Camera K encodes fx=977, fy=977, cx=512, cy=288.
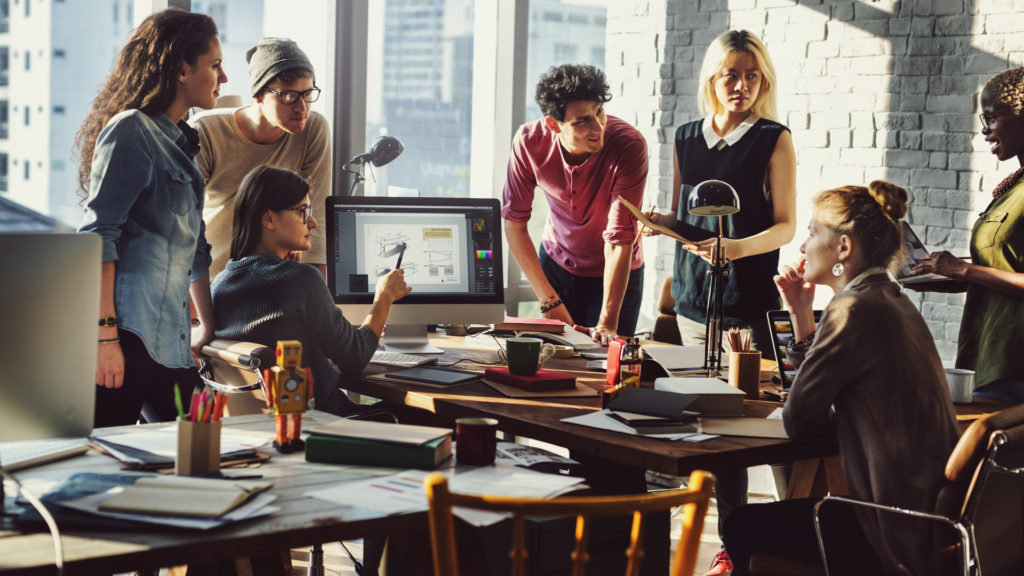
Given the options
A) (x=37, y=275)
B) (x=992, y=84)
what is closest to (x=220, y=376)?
(x=37, y=275)

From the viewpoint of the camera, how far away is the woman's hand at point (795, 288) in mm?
2367

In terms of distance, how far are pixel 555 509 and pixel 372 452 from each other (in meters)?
0.51

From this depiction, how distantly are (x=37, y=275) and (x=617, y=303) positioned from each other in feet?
7.33

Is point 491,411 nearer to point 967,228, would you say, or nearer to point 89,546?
point 89,546

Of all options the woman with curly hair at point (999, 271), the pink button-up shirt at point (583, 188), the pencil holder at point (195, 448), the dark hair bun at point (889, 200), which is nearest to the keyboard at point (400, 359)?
the pink button-up shirt at point (583, 188)

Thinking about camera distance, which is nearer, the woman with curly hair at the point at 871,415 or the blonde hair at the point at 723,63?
the woman with curly hair at the point at 871,415

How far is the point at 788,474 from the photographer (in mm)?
2969

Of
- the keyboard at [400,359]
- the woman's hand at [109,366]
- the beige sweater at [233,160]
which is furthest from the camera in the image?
the beige sweater at [233,160]

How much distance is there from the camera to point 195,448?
1534mm

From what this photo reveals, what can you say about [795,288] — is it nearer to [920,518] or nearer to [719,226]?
[719,226]

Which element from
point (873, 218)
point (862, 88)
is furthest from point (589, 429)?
point (862, 88)

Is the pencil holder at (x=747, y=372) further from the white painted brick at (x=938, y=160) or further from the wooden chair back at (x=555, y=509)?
the white painted brick at (x=938, y=160)

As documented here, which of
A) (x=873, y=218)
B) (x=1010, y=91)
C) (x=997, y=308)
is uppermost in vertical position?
(x=1010, y=91)

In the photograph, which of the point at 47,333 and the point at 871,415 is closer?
the point at 47,333
